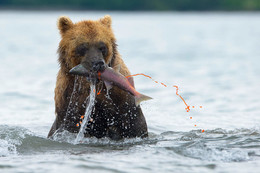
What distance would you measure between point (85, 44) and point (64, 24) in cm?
51

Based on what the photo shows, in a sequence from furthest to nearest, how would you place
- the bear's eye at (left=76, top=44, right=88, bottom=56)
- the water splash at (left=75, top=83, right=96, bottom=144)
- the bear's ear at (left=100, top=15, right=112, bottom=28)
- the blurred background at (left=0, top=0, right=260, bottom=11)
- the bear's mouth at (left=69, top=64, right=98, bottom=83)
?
the blurred background at (left=0, top=0, right=260, bottom=11), the bear's ear at (left=100, top=15, right=112, bottom=28), the water splash at (left=75, top=83, right=96, bottom=144), the bear's eye at (left=76, top=44, right=88, bottom=56), the bear's mouth at (left=69, top=64, right=98, bottom=83)

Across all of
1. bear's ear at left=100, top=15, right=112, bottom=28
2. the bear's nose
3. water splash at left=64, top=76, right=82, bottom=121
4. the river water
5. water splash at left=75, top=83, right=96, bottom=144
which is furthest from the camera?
bear's ear at left=100, top=15, right=112, bottom=28

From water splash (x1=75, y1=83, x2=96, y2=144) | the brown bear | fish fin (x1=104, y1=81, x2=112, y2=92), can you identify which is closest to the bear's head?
the brown bear

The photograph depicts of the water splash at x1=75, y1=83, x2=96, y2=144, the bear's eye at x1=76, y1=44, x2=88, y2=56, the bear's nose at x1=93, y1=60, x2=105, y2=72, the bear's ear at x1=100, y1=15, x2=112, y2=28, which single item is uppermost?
the bear's ear at x1=100, y1=15, x2=112, y2=28

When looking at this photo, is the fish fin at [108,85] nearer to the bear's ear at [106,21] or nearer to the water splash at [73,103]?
the water splash at [73,103]

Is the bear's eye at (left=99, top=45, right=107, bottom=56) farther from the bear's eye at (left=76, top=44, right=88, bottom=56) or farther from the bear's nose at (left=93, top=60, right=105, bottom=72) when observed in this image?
the bear's nose at (left=93, top=60, right=105, bottom=72)

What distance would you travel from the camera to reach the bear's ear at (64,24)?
6828 millimetres

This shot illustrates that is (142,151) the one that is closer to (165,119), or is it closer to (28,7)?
(165,119)

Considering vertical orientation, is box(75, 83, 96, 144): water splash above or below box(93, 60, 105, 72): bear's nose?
below

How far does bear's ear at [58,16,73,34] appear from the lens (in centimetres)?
683

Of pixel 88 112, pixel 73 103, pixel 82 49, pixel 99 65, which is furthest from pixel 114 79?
pixel 73 103

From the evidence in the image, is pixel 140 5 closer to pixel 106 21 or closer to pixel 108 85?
pixel 106 21

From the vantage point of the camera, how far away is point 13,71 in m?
17.4

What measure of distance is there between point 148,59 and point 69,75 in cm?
1623
